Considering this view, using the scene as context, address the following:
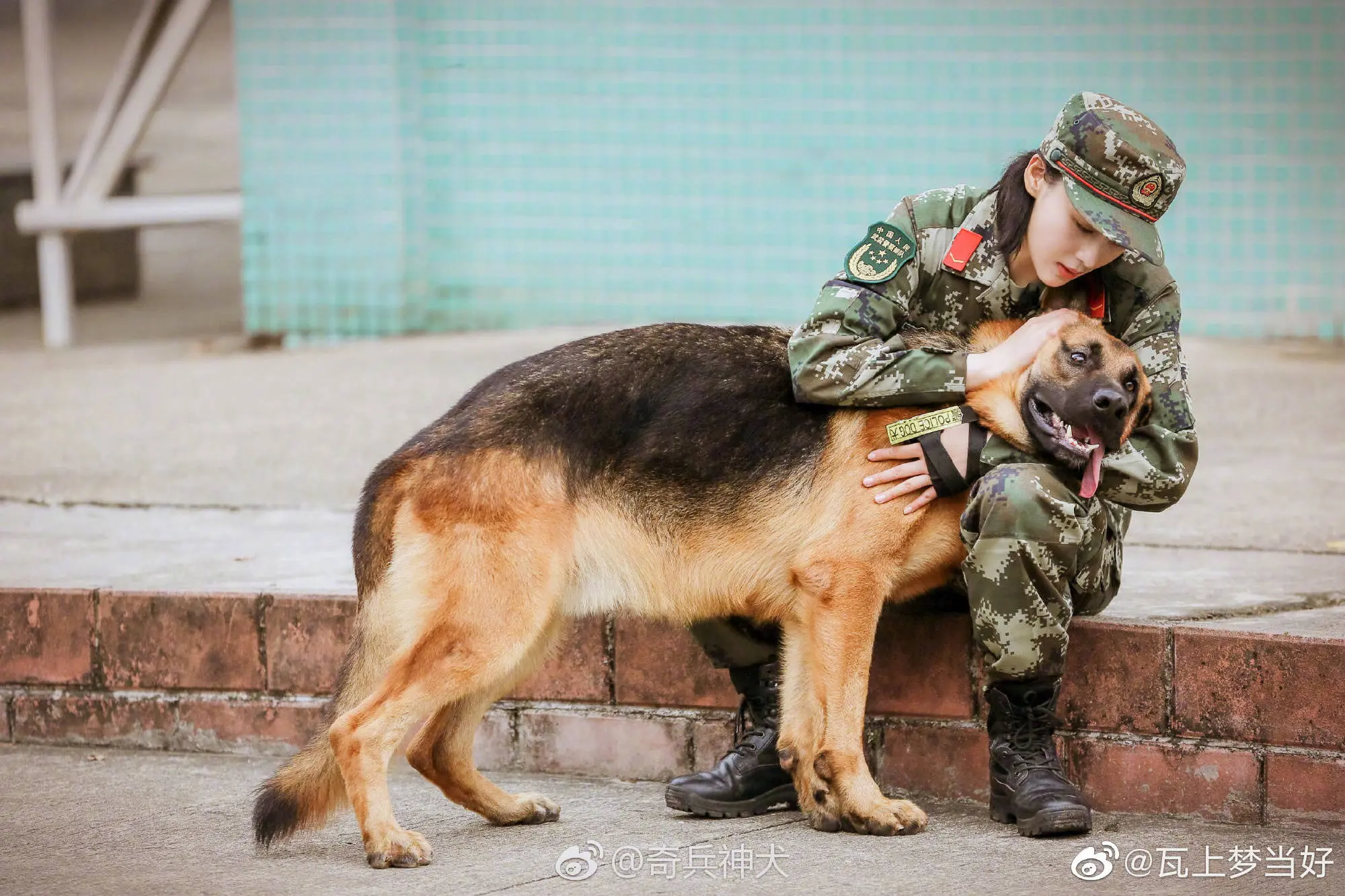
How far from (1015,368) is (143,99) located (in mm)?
7094

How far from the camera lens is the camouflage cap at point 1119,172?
331 cm

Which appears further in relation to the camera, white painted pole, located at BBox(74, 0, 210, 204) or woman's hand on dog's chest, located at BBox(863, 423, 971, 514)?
white painted pole, located at BBox(74, 0, 210, 204)

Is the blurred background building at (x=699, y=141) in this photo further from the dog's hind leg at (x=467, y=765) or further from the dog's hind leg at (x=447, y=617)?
the dog's hind leg at (x=447, y=617)

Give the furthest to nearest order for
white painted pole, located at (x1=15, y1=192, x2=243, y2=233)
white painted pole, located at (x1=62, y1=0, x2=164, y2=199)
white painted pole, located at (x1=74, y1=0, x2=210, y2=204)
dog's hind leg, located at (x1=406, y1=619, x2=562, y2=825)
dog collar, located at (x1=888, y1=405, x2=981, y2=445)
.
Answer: white painted pole, located at (x1=15, y1=192, x2=243, y2=233) → white painted pole, located at (x1=62, y1=0, x2=164, y2=199) → white painted pole, located at (x1=74, y1=0, x2=210, y2=204) → dog's hind leg, located at (x1=406, y1=619, x2=562, y2=825) → dog collar, located at (x1=888, y1=405, x2=981, y2=445)

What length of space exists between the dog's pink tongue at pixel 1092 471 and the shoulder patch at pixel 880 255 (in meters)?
0.61

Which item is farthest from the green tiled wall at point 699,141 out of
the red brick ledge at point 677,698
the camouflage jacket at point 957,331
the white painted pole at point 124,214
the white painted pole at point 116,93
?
the camouflage jacket at point 957,331


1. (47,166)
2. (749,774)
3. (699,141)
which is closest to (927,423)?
(749,774)

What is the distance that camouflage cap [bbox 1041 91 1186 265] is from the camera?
331cm

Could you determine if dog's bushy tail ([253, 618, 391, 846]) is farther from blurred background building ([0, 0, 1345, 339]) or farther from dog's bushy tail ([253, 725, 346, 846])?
blurred background building ([0, 0, 1345, 339])

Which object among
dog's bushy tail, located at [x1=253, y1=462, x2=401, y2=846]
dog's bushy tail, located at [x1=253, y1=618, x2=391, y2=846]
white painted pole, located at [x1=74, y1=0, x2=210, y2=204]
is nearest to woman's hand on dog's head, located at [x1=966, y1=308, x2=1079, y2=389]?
dog's bushy tail, located at [x1=253, y1=462, x2=401, y2=846]

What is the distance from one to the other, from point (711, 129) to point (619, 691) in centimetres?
552

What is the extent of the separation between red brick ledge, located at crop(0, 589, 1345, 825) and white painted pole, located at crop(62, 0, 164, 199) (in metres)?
5.83

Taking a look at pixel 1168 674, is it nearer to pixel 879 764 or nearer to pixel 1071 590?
pixel 1071 590

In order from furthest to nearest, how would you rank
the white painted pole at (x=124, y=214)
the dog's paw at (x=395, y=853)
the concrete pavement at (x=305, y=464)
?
1. the white painted pole at (x=124, y=214)
2. the concrete pavement at (x=305, y=464)
3. the dog's paw at (x=395, y=853)
